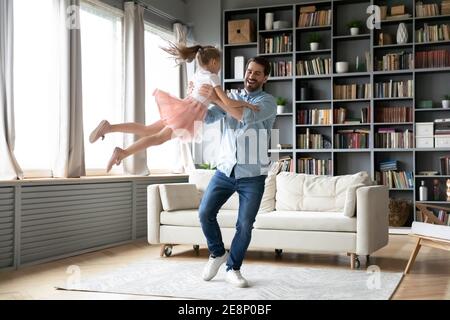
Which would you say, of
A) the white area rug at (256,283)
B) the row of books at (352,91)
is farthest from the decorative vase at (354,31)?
the white area rug at (256,283)

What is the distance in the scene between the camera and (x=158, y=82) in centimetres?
709

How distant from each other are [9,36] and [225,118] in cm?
213

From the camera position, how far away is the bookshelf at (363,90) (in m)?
6.79

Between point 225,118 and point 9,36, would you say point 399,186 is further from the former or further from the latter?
point 9,36

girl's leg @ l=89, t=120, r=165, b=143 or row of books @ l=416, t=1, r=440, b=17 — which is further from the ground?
row of books @ l=416, t=1, r=440, b=17

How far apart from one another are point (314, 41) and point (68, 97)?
11.4 ft

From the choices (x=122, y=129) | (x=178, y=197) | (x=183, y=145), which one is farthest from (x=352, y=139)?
(x=122, y=129)

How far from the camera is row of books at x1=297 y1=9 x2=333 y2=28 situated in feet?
23.4

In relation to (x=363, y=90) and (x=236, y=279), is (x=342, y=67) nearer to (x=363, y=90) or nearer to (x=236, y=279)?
(x=363, y=90)

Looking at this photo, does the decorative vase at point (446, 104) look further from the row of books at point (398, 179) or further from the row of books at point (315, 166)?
the row of books at point (315, 166)

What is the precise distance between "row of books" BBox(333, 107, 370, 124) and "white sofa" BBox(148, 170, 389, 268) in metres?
2.22

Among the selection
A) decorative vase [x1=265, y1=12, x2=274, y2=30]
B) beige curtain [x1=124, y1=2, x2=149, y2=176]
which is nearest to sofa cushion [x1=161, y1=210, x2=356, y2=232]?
beige curtain [x1=124, y1=2, x2=149, y2=176]

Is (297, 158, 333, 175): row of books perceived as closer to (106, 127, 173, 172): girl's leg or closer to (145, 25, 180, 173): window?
(145, 25, 180, 173): window

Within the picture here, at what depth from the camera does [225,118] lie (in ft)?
11.2
